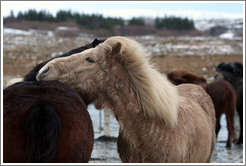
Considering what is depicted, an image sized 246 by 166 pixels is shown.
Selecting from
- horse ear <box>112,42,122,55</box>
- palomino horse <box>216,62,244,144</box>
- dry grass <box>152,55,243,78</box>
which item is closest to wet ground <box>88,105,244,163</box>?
Answer: palomino horse <box>216,62,244,144</box>

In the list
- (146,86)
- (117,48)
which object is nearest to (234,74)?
(146,86)

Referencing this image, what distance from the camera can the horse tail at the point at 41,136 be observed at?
2.85 metres

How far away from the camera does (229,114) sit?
9992mm

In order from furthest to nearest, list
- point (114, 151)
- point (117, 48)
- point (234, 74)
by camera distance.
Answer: point (234, 74), point (114, 151), point (117, 48)

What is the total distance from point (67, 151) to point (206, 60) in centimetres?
3153

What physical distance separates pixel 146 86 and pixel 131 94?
160 mm

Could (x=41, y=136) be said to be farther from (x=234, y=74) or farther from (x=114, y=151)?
(x=234, y=74)

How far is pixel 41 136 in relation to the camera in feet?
9.39

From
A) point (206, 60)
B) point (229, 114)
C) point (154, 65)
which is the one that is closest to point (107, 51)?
point (154, 65)

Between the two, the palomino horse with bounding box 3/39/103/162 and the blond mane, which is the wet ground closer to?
the blond mane

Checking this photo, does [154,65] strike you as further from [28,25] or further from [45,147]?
[28,25]

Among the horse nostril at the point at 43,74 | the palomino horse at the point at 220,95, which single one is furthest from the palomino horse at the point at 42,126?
the palomino horse at the point at 220,95

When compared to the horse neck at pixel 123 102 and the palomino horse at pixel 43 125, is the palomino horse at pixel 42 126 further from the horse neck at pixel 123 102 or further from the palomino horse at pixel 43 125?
the horse neck at pixel 123 102

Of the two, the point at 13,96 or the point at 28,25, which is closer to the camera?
the point at 13,96
